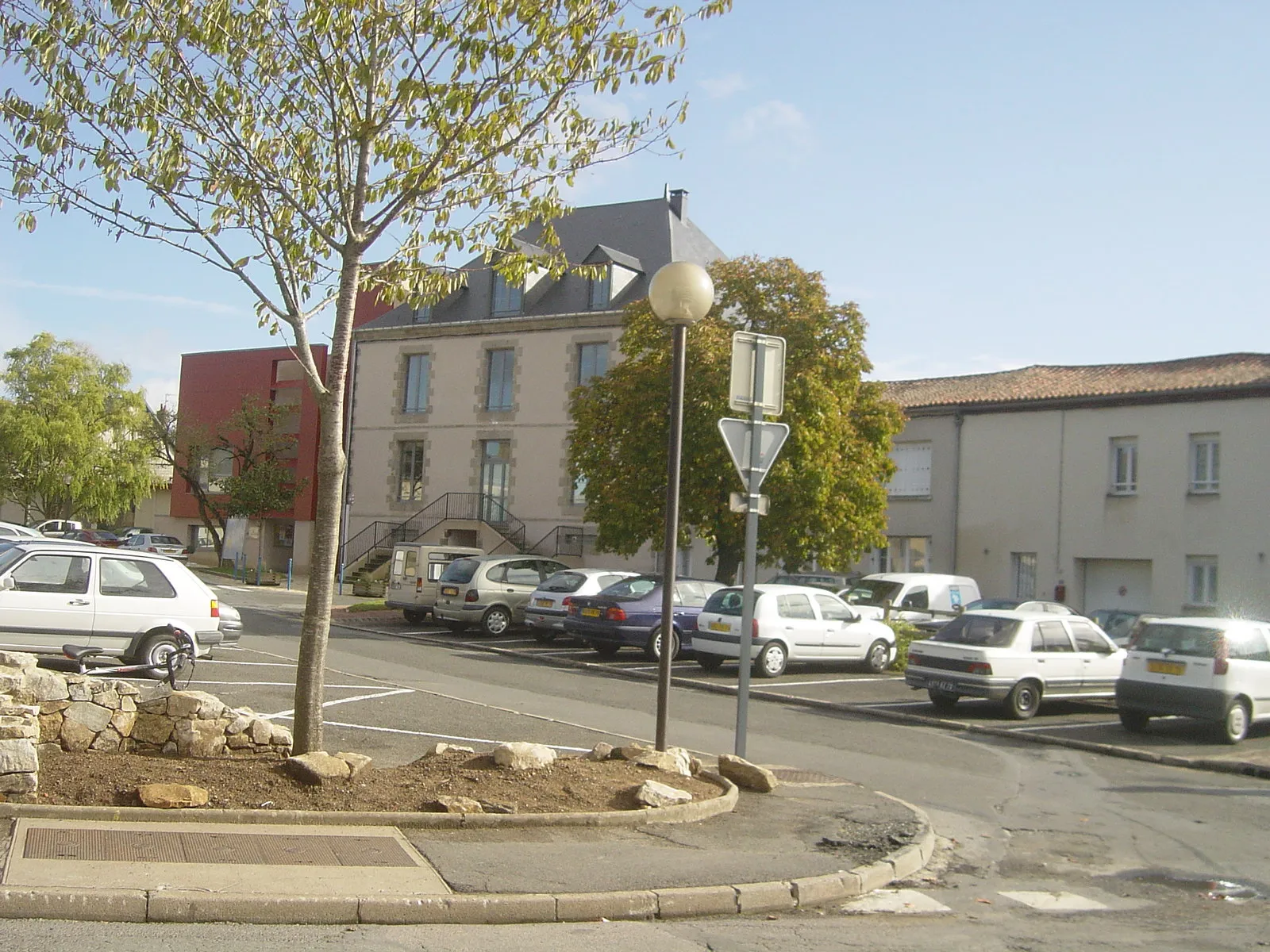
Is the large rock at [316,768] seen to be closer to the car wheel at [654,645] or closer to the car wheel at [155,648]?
the car wheel at [155,648]

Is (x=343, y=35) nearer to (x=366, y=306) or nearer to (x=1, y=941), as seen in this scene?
(x=1, y=941)

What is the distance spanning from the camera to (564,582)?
2369 cm

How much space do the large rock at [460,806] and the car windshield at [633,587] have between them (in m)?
13.9

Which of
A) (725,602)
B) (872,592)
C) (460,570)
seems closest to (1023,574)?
(872,592)

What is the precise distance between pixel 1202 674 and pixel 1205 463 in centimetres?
1639

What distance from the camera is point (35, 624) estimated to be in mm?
13430

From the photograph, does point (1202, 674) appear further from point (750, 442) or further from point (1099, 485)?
point (1099, 485)

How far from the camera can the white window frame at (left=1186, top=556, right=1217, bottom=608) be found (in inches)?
1129

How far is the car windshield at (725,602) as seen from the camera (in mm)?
19484

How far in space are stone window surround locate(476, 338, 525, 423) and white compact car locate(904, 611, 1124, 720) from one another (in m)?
25.9

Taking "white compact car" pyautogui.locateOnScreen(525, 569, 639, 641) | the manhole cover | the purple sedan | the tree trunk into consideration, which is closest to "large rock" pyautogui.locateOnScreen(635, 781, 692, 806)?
the manhole cover

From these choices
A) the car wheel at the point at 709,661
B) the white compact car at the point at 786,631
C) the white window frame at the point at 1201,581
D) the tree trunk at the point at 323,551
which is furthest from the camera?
the white window frame at the point at 1201,581

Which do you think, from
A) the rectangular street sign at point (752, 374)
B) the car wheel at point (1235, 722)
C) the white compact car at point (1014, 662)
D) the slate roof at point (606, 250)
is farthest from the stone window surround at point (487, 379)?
the rectangular street sign at point (752, 374)

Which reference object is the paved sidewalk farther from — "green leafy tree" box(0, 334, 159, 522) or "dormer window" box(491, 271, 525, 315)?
"green leafy tree" box(0, 334, 159, 522)
